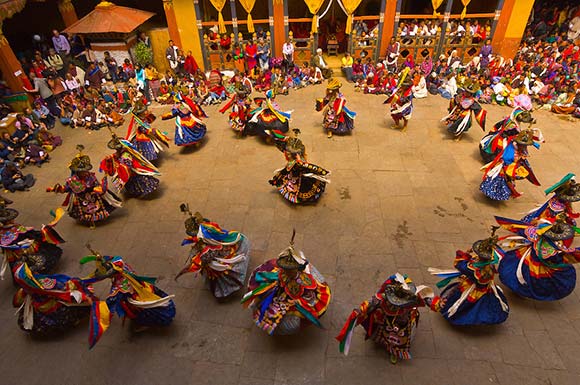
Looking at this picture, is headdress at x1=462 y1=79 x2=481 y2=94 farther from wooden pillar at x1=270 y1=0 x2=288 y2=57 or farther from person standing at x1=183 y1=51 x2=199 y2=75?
person standing at x1=183 y1=51 x2=199 y2=75

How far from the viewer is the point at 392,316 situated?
14.1ft

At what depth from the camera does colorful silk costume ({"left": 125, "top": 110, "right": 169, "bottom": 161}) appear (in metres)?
8.16

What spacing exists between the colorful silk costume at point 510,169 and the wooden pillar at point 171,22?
453 inches

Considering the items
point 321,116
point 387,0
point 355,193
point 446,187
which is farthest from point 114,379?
point 387,0

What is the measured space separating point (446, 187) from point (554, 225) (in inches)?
118

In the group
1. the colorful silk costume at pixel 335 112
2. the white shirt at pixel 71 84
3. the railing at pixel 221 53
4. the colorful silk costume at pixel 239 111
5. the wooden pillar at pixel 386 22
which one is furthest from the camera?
the railing at pixel 221 53

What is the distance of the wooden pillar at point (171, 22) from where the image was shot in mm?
12930

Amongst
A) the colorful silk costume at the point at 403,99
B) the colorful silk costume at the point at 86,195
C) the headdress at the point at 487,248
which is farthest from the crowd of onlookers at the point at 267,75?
the headdress at the point at 487,248

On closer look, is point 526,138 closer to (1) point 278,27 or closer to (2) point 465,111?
(2) point 465,111

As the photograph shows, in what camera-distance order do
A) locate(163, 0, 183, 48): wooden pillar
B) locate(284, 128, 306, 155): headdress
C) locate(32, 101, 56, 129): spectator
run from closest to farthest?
locate(284, 128, 306, 155): headdress < locate(32, 101, 56, 129): spectator < locate(163, 0, 183, 48): wooden pillar

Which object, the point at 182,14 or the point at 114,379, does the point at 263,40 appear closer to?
the point at 182,14

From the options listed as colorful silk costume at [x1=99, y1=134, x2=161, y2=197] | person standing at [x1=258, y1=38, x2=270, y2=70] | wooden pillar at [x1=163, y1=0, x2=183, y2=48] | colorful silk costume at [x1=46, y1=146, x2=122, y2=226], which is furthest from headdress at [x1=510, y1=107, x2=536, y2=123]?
wooden pillar at [x1=163, y1=0, x2=183, y2=48]

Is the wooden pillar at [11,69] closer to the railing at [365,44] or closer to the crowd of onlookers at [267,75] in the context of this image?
the crowd of onlookers at [267,75]

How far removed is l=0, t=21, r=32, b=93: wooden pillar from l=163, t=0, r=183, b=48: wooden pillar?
493 centimetres
